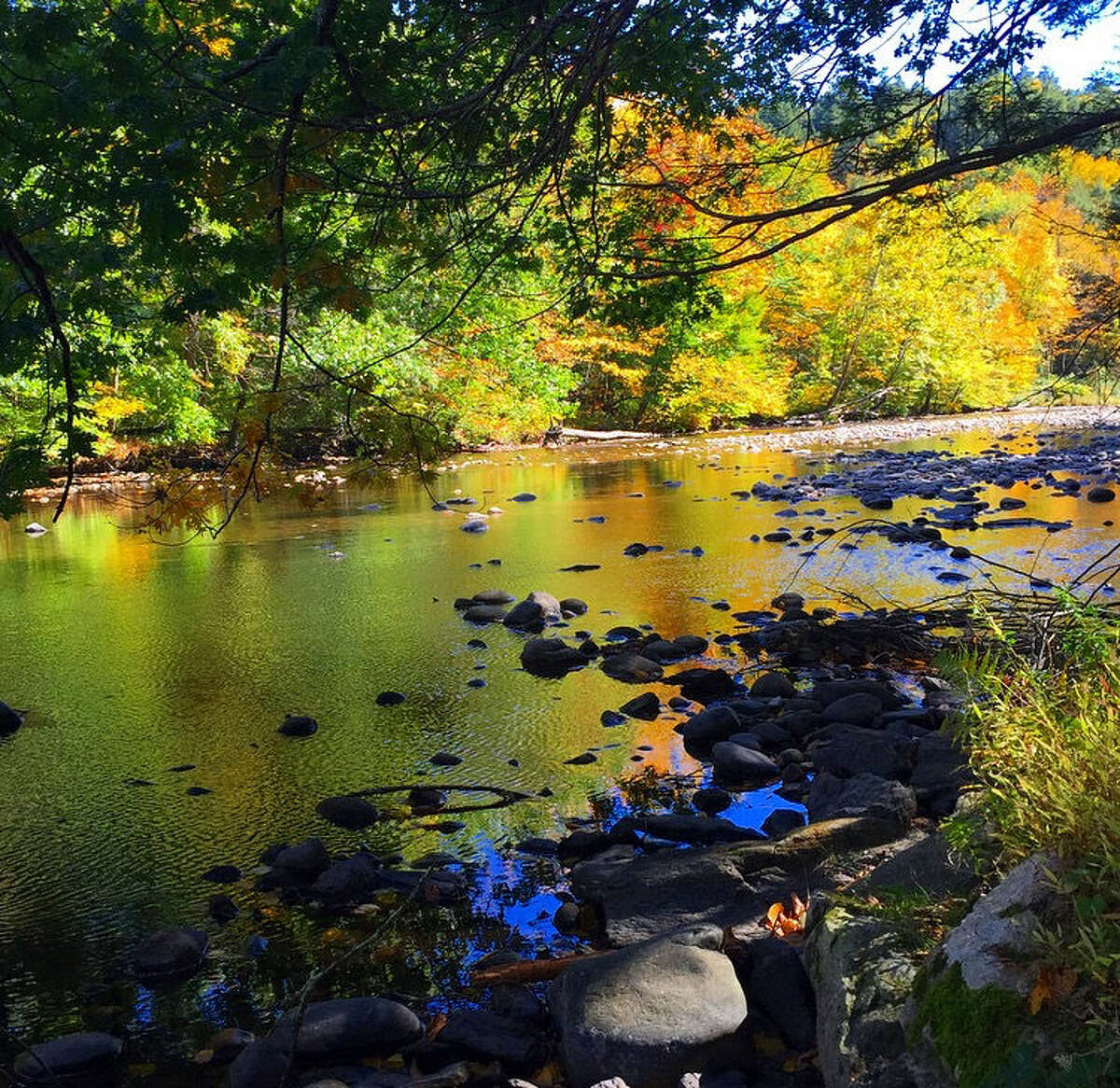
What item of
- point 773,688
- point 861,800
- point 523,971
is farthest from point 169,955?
point 773,688

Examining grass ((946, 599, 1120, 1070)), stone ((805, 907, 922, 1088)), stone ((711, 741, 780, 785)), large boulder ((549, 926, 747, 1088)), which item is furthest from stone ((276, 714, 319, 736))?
grass ((946, 599, 1120, 1070))

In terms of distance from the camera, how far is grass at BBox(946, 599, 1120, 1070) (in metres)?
1.72

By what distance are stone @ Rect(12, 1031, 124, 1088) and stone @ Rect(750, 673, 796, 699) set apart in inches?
147

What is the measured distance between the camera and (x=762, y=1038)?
268cm

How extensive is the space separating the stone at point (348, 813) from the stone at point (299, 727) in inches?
44.6

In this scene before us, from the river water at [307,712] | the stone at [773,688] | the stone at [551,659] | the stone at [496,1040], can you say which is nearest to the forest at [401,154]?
the river water at [307,712]

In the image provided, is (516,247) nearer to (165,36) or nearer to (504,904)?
(165,36)

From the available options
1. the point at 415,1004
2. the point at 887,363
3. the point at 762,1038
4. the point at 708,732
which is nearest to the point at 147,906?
the point at 415,1004

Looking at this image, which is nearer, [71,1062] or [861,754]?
[71,1062]

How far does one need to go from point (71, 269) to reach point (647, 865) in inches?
124

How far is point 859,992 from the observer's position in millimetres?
2301

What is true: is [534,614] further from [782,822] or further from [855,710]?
[782,822]

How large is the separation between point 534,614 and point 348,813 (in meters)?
3.47

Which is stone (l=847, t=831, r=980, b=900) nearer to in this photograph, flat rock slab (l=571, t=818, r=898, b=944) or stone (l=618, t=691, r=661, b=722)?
flat rock slab (l=571, t=818, r=898, b=944)
